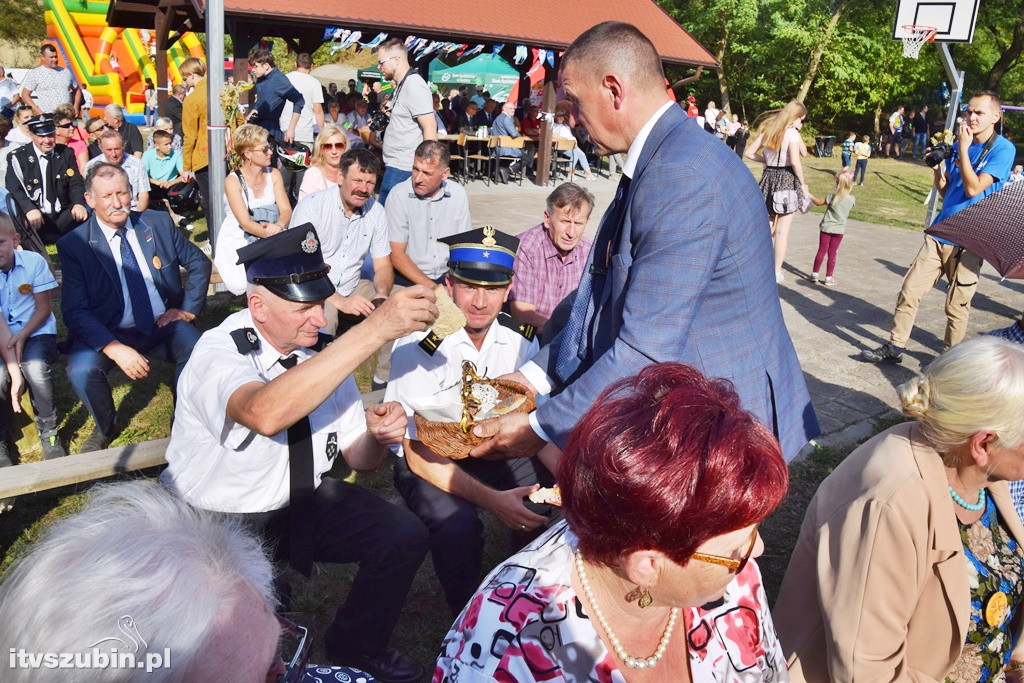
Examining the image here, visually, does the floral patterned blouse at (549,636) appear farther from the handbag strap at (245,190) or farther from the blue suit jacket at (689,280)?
the handbag strap at (245,190)

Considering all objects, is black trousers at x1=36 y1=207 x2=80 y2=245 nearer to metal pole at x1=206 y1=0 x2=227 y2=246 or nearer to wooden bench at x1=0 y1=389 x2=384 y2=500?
metal pole at x1=206 y1=0 x2=227 y2=246

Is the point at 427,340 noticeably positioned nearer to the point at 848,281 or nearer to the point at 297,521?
the point at 297,521

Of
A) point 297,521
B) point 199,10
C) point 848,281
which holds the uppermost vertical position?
point 199,10

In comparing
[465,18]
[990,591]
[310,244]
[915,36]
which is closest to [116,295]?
[310,244]

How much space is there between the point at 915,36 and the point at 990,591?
1342 centimetres

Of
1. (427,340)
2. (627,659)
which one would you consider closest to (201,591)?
(627,659)

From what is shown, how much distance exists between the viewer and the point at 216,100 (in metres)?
5.64

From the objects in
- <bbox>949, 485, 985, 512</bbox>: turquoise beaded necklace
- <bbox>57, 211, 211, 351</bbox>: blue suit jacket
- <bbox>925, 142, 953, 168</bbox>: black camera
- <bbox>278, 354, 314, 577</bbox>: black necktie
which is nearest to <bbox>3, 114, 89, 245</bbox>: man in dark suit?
<bbox>57, 211, 211, 351</bbox>: blue suit jacket

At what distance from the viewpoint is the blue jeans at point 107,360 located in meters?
4.42

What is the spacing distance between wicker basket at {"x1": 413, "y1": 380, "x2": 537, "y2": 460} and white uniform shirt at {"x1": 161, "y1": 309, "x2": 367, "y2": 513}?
0.36 m

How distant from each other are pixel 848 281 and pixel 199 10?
364 inches

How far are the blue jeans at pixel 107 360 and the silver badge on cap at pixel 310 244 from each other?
198 cm

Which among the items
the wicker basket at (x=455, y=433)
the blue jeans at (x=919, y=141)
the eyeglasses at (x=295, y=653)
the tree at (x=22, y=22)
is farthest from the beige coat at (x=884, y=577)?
the tree at (x=22, y=22)

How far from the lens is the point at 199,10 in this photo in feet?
31.9
